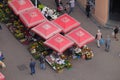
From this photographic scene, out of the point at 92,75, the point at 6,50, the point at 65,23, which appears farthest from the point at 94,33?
the point at 6,50

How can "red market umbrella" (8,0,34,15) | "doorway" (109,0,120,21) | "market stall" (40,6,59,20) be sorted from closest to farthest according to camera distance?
"red market umbrella" (8,0,34,15)
"doorway" (109,0,120,21)
"market stall" (40,6,59,20)

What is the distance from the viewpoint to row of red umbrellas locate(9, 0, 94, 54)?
99.4ft

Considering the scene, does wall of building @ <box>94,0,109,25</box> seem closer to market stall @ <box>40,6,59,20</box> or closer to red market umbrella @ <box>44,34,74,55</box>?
market stall @ <box>40,6,59,20</box>

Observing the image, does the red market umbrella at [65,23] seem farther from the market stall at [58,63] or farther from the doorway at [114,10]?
the doorway at [114,10]

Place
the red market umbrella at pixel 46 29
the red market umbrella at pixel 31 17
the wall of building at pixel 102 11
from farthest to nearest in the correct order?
the wall of building at pixel 102 11, the red market umbrella at pixel 31 17, the red market umbrella at pixel 46 29

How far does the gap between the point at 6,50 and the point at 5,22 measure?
380 centimetres

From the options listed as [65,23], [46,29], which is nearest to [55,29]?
[46,29]

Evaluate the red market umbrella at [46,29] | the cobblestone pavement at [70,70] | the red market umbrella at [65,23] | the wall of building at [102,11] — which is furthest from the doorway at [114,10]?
the red market umbrella at [46,29]

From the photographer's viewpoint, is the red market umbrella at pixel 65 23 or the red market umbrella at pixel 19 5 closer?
the red market umbrella at pixel 65 23

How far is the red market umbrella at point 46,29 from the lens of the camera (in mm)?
30969

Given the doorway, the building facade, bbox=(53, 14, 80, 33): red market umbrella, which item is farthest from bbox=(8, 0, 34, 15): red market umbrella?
the doorway

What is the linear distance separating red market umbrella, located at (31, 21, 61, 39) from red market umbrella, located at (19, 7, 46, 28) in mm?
620

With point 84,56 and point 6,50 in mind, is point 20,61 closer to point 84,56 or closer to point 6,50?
point 6,50

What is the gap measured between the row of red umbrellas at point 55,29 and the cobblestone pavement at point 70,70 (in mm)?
1644
